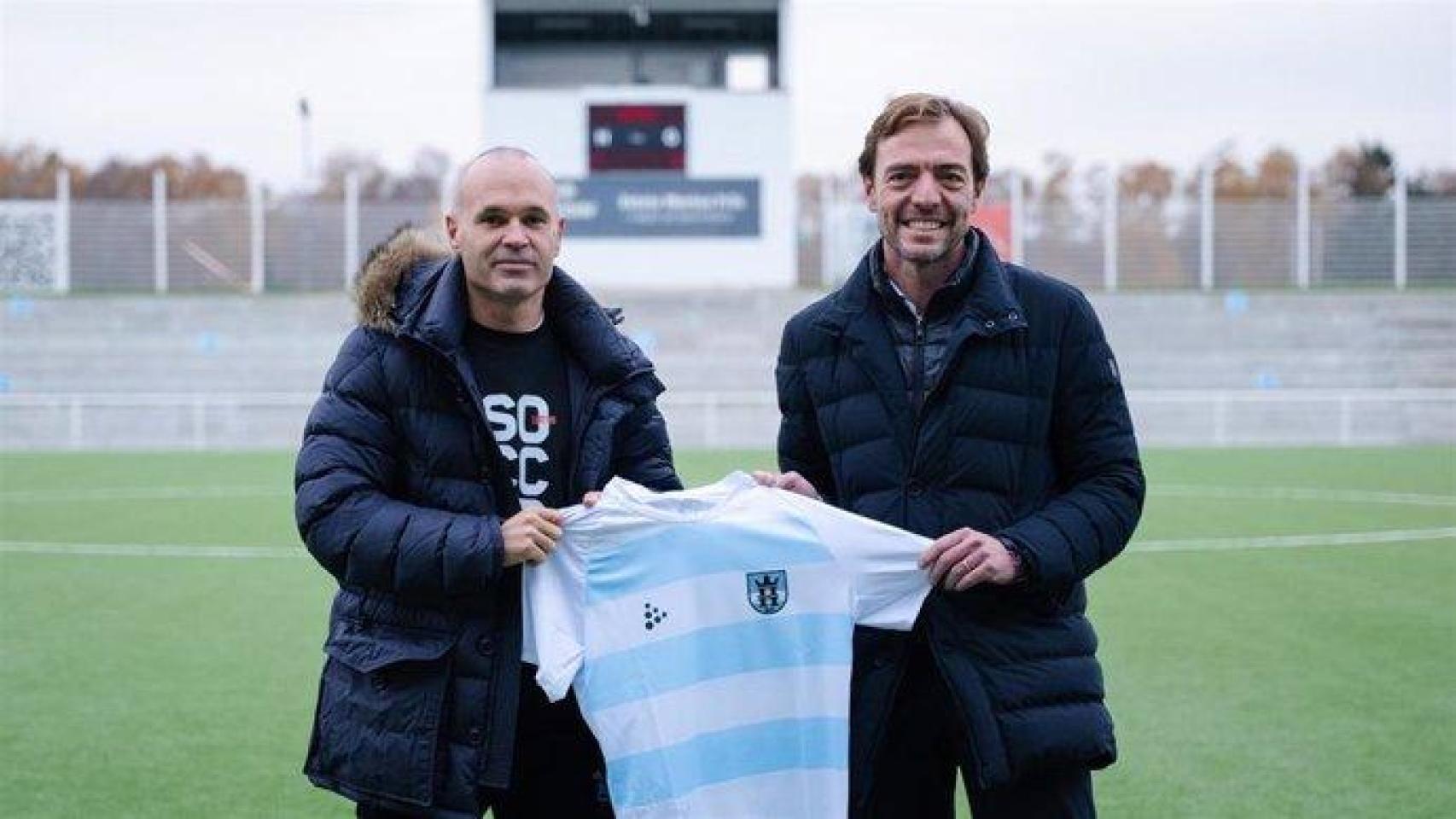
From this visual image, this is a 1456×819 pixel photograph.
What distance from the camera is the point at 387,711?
3.51 meters

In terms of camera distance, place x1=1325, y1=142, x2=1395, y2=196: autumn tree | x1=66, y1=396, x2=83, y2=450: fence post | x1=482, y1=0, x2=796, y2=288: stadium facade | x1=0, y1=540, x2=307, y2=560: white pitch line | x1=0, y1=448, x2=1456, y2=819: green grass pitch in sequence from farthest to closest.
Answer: x1=1325, y1=142, x2=1395, y2=196: autumn tree
x1=482, y1=0, x2=796, y2=288: stadium facade
x1=66, y1=396, x2=83, y2=450: fence post
x1=0, y1=540, x2=307, y2=560: white pitch line
x1=0, y1=448, x2=1456, y2=819: green grass pitch

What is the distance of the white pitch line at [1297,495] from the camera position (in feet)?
51.6

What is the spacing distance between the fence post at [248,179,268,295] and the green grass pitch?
1625cm

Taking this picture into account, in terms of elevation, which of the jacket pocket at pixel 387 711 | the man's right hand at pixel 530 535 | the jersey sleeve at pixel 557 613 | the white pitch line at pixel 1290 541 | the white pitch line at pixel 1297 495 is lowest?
the white pitch line at pixel 1297 495

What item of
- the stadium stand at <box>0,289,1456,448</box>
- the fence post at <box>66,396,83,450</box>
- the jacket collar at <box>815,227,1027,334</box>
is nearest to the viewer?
the jacket collar at <box>815,227,1027,334</box>

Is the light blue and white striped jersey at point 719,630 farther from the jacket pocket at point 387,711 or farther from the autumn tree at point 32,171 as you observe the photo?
the autumn tree at point 32,171

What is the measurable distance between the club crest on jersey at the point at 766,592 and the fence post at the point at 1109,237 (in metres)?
28.6

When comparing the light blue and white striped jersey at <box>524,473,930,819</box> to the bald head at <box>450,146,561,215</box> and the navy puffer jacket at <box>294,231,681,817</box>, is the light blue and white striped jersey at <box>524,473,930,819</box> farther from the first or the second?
the bald head at <box>450,146,561,215</box>

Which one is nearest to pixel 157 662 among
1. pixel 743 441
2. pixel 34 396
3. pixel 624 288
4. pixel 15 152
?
pixel 743 441

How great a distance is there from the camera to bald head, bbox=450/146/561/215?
140 inches

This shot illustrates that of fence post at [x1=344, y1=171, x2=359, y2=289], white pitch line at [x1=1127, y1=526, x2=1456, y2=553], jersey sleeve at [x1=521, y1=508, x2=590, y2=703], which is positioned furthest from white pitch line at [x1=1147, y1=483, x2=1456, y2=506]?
fence post at [x1=344, y1=171, x2=359, y2=289]

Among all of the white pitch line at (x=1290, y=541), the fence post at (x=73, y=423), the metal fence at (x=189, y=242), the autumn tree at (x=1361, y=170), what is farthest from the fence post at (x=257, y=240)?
the autumn tree at (x=1361, y=170)

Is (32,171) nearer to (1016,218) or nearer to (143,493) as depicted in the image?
(1016,218)

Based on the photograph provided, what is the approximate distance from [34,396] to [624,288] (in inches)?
365
